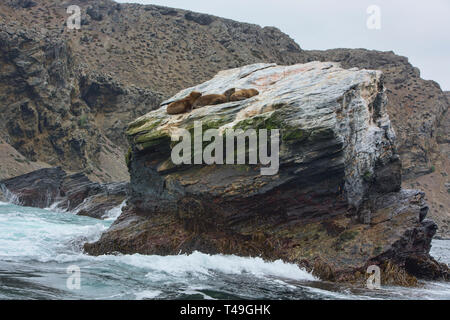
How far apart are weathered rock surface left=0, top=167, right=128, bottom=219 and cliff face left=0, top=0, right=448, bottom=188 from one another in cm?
1899

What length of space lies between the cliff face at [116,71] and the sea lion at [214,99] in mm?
48720

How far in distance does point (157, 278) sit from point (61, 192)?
113 ft

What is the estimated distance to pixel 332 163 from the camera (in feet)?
45.6

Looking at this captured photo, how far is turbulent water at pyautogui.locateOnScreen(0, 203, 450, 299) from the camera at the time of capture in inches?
359

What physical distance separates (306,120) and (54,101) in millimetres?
58948

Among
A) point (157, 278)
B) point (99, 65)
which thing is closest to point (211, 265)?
point (157, 278)

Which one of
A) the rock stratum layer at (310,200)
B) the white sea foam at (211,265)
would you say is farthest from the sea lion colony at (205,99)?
the white sea foam at (211,265)

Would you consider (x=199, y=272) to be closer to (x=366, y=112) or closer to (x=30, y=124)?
(x=366, y=112)

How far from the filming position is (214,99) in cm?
1731

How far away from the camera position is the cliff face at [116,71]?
205 ft

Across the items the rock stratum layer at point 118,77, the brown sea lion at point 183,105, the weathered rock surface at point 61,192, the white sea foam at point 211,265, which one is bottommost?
the white sea foam at point 211,265

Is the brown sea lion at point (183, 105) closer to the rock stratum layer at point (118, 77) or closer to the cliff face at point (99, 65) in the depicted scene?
the rock stratum layer at point (118, 77)

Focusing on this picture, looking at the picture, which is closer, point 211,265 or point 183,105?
point 211,265

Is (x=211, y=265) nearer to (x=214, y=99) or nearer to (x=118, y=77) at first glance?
(x=214, y=99)
